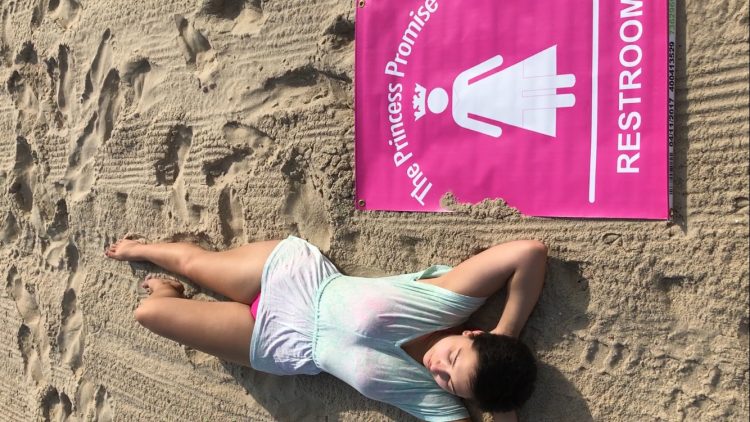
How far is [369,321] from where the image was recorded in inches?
64.3

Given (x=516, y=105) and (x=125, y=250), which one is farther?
(x=125, y=250)

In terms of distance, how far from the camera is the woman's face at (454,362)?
1488 mm

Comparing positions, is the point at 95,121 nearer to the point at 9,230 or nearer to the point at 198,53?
the point at 198,53

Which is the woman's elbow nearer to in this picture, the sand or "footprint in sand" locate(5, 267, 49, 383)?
the sand

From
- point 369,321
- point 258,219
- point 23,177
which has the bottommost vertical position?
point 369,321

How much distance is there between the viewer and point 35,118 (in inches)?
96.7

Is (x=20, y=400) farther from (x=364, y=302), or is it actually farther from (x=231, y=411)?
(x=364, y=302)

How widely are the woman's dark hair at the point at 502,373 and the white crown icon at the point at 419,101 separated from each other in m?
0.69

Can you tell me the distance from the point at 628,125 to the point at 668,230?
0.97 feet

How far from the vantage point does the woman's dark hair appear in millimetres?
1460

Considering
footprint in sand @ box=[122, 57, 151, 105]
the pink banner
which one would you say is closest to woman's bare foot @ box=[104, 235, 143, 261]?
footprint in sand @ box=[122, 57, 151, 105]

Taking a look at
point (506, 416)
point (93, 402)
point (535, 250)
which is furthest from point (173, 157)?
point (506, 416)

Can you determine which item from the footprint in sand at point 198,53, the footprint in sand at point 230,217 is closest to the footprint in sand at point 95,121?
the footprint in sand at point 198,53

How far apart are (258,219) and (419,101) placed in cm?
73
